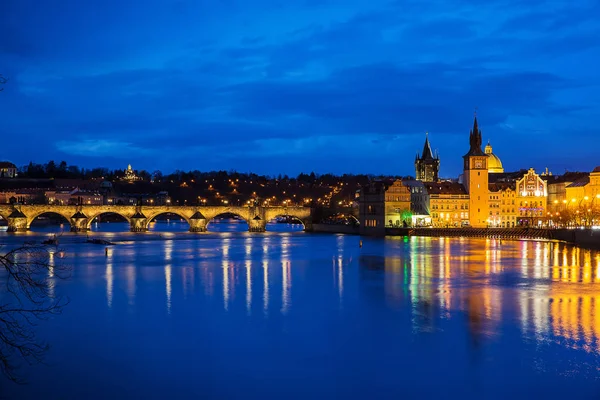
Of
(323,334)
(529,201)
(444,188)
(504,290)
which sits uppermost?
(444,188)

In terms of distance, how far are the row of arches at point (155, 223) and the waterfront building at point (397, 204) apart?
2762 cm

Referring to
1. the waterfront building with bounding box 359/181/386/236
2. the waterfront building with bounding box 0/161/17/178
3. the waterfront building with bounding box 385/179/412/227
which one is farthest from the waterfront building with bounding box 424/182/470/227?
the waterfront building with bounding box 0/161/17/178

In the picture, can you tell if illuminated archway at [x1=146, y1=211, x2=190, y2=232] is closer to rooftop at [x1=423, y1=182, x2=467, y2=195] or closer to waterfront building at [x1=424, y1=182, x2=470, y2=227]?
rooftop at [x1=423, y1=182, x2=467, y2=195]

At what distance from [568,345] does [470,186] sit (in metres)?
68.0

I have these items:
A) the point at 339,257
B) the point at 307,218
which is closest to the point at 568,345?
the point at 339,257

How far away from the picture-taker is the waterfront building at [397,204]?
3159 inches

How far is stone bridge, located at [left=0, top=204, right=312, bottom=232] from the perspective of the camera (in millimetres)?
81875

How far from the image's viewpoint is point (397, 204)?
8081 centimetres

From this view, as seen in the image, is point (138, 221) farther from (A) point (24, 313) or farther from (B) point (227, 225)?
(A) point (24, 313)

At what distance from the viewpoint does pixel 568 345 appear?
18812 millimetres

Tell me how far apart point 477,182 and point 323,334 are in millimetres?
68281

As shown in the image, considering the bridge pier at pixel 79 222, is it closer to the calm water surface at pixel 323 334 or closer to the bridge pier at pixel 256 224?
the bridge pier at pixel 256 224

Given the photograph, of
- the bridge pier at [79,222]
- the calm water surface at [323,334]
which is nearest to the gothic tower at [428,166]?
the bridge pier at [79,222]

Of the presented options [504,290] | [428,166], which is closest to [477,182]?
[428,166]
